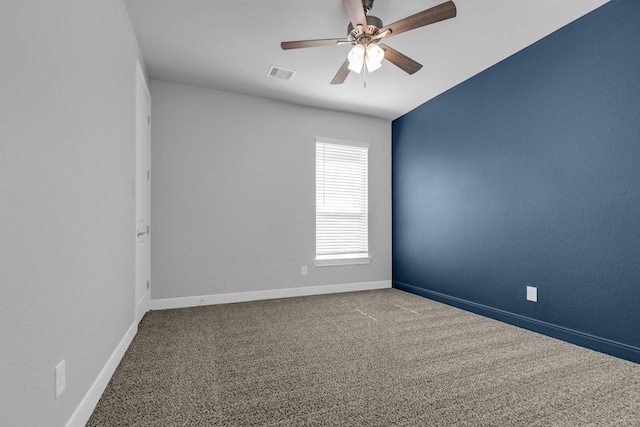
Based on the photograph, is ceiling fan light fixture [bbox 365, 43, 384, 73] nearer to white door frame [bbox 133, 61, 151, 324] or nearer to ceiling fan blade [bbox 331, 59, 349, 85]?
ceiling fan blade [bbox 331, 59, 349, 85]

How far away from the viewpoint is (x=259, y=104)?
13.9 ft

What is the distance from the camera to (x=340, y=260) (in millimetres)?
4637

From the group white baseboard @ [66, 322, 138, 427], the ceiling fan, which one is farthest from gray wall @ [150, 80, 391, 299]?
the ceiling fan

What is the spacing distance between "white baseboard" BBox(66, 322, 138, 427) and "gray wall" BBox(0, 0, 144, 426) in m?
0.04

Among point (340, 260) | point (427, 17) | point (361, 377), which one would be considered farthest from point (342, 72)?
point (340, 260)

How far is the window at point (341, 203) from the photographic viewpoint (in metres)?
4.60

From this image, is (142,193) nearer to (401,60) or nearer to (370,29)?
(370,29)

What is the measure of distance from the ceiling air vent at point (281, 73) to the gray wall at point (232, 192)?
2.25ft

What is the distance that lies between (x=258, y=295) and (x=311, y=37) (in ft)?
9.62

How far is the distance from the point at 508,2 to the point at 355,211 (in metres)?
2.96

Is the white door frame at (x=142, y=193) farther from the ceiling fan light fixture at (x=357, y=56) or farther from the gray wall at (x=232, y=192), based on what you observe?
the ceiling fan light fixture at (x=357, y=56)

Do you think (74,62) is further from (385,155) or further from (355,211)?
(385,155)

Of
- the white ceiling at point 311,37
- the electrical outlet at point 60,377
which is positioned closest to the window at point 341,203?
the white ceiling at point 311,37

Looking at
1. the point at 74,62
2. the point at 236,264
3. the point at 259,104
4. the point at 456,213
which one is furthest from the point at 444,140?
the point at 74,62
